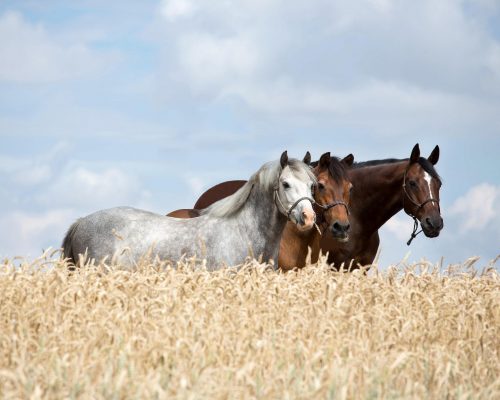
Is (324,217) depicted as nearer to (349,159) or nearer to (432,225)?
(349,159)

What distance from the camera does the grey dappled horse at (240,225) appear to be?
32.4 feet

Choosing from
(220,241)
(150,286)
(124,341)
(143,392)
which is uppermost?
(220,241)

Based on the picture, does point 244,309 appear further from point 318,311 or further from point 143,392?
point 143,392

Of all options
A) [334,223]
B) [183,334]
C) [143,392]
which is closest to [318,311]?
[183,334]

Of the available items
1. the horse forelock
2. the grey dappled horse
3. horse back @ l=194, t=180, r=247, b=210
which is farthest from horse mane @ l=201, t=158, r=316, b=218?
horse back @ l=194, t=180, r=247, b=210

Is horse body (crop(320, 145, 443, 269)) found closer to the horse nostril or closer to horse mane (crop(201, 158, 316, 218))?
the horse nostril

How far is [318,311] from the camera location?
24.3ft

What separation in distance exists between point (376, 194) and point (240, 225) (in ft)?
12.8

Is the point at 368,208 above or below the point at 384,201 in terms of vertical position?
below

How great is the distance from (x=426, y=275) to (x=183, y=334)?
4.01 m

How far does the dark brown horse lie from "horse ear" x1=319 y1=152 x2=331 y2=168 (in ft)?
4.79

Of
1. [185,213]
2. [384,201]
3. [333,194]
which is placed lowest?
[333,194]

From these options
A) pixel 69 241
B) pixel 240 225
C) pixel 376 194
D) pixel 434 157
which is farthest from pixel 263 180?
pixel 434 157

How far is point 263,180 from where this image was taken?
32.9ft
